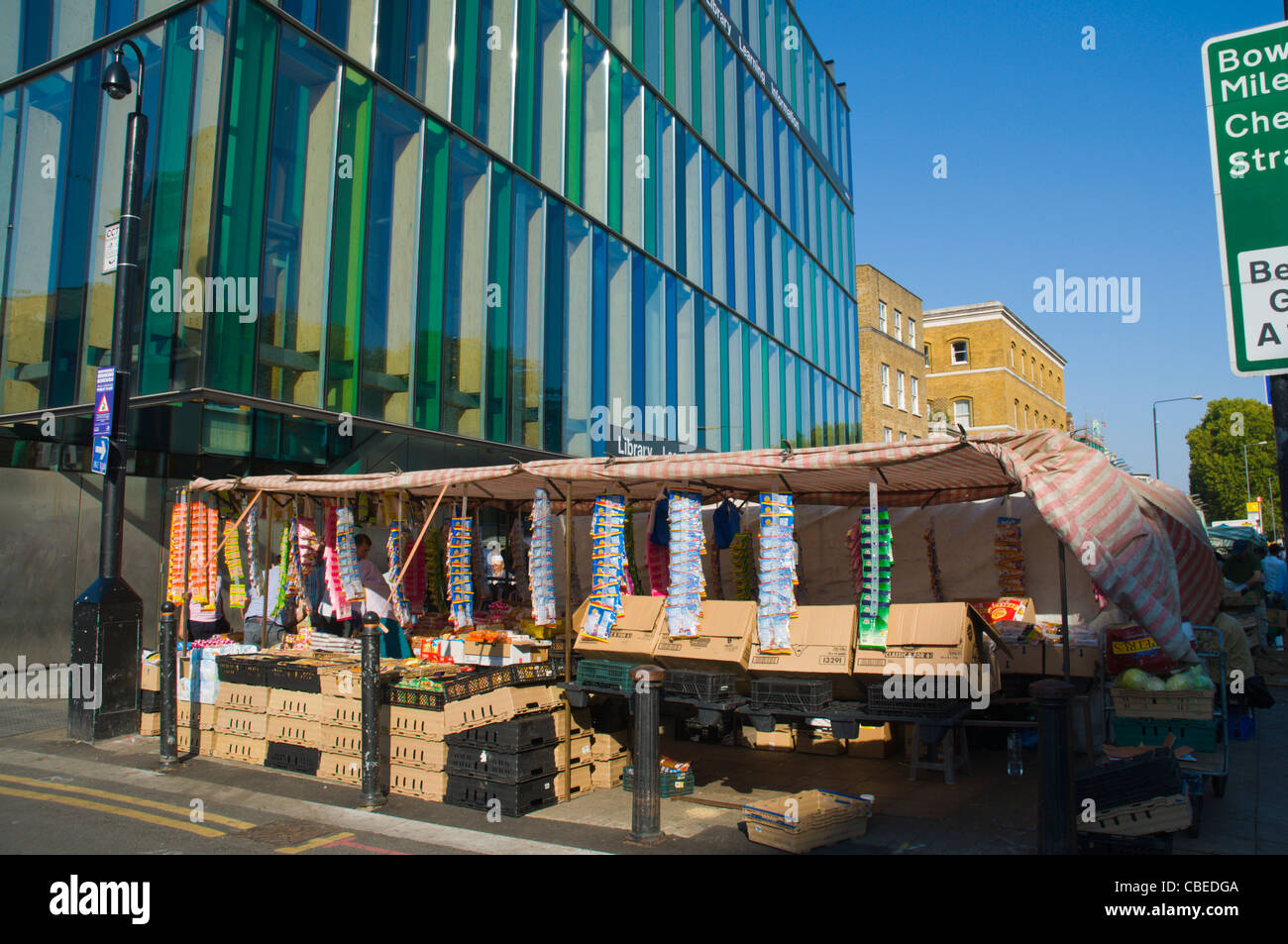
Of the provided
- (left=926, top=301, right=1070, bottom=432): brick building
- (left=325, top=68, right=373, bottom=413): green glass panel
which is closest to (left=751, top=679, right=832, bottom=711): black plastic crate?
(left=325, top=68, right=373, bottom=413): green glass panel

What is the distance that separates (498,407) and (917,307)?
3251 cm

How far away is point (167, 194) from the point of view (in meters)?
11.9

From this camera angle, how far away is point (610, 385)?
1930cm

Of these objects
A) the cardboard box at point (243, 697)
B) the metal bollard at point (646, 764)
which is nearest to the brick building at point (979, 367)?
the cardboard box at point (243, 697)

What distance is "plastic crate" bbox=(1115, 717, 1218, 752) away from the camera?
23.6 ft

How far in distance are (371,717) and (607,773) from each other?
8.05 feet

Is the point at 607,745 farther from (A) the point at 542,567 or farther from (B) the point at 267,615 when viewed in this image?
(B) the point at 267,615

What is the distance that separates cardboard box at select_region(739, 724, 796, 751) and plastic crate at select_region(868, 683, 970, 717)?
343 centimetres

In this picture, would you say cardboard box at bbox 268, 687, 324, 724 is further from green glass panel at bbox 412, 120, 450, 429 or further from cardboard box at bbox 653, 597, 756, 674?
green glass panel at bbox 412, 120, 450, 429

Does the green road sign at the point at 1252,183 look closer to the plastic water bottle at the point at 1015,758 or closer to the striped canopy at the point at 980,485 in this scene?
the striped canopy at the point at 980,485
